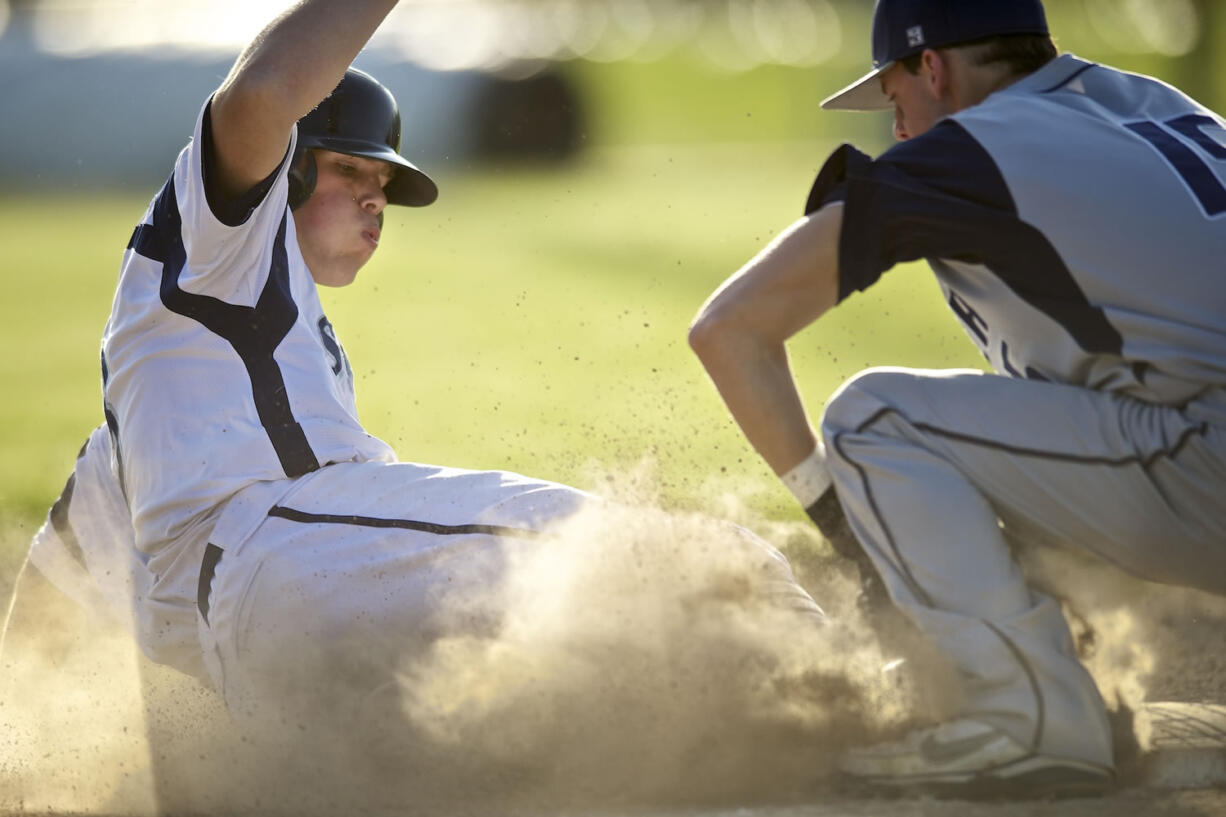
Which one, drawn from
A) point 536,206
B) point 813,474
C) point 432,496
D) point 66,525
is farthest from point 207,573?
point 536,206

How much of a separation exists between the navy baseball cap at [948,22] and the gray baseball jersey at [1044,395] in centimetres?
22

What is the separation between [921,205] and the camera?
261 cm

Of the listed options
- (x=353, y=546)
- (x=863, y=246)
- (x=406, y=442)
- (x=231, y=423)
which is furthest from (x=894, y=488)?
(x=406, y=442)

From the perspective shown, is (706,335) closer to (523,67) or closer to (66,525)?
(66,525)

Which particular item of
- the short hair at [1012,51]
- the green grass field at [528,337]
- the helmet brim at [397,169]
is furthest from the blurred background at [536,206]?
the short hair at [1012,51]

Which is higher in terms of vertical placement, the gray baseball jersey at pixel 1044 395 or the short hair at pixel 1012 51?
the short hair at pixel 1012 51

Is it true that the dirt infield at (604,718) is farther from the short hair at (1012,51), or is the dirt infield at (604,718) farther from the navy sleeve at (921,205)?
the short hair at (1012,51)

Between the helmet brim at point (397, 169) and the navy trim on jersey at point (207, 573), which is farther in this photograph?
the helmet brim at point (397, 169)

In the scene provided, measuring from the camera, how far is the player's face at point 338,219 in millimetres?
3742

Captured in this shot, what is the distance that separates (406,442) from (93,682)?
4.55 meters

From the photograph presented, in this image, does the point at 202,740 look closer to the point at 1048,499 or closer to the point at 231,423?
the point at 231,423

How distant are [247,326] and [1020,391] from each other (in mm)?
1775

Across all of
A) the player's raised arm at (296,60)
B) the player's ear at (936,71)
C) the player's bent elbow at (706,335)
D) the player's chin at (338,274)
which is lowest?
the player's bent elbow at (706,335)

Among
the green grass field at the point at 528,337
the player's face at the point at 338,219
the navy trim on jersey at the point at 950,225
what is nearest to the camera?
the navy trim on jersey at the point at 950,225
